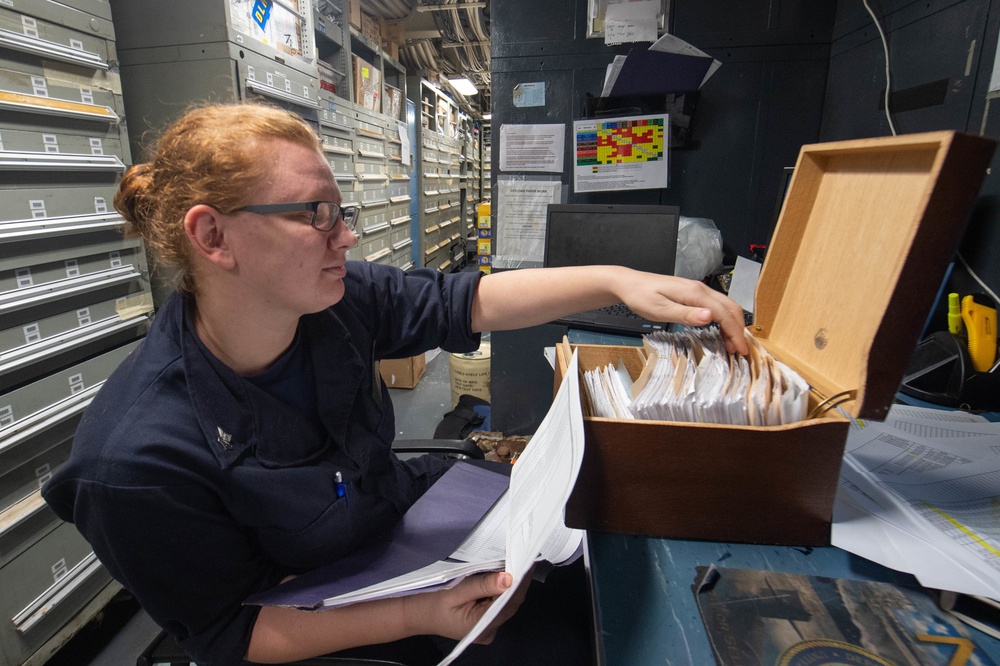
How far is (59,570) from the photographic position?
1380 millimetres

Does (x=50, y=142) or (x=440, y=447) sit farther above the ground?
(x=50, y=142)

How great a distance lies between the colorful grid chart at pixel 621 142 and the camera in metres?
1.92

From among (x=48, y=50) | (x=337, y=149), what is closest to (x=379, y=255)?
(x=337, y=149)

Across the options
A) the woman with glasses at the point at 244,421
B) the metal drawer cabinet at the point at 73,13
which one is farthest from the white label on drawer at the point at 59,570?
the metal drawer cabinet at the point at 73,13

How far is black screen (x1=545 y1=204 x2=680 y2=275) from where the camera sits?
1.78 metres

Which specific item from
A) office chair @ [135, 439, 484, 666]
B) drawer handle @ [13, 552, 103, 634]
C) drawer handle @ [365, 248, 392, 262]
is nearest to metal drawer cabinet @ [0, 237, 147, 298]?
drawer handle @ [13, 552, 103, 634]

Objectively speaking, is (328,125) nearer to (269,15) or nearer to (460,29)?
(269,15)

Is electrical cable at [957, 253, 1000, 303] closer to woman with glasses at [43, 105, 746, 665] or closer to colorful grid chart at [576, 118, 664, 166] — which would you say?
woman with glasses at [43, 105, 746, 665]

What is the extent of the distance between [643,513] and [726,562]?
10 cm

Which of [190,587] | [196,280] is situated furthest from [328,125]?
[190,587]

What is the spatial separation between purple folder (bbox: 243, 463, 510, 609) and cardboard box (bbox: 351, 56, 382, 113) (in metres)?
3.10

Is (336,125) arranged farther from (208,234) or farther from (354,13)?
(208,234)

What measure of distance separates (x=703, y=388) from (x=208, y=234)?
70 centimetres

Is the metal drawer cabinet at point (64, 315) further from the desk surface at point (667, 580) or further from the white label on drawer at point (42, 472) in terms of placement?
the desk surface at point (667, 580)
